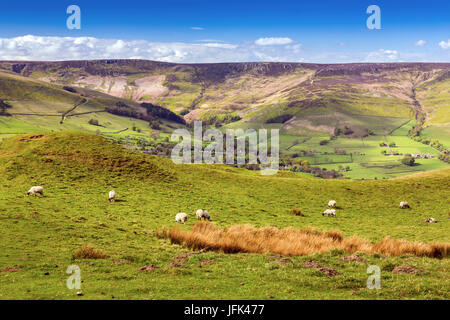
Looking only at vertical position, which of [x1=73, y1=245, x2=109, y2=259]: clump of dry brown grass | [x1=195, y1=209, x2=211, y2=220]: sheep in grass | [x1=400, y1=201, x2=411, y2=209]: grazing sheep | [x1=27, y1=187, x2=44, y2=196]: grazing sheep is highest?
[x1=27, y1=187, x2=44, y2=196]: grazing sheep

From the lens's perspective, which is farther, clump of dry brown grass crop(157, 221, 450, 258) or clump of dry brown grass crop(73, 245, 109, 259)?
clump of dry brown grass crop(157, 221, 450, 258)

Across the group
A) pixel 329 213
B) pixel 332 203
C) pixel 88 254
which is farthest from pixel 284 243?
pixel 332 203

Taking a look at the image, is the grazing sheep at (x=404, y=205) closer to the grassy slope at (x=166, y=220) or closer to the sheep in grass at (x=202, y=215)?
the grassy slope at (x=166, y=220)

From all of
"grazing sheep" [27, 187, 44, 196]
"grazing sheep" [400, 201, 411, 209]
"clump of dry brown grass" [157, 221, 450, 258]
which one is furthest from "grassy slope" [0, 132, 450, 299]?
"clump of dry brown grass" [157, 221, 450, 258]

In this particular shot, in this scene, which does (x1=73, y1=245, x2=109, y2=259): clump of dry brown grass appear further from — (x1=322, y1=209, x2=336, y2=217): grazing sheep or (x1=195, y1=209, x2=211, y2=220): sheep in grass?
(x1=322, y1=209, x2=336, y2=217): grazing sheep

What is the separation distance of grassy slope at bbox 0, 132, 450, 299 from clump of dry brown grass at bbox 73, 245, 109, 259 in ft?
2.12

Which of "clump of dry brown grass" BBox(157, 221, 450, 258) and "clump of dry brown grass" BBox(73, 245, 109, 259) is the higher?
"clump of dry brown grass" BBox(73, 245, 109, 259)

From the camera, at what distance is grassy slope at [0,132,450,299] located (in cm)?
1426

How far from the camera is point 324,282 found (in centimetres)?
1505

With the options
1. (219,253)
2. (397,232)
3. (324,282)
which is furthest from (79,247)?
(397,232)

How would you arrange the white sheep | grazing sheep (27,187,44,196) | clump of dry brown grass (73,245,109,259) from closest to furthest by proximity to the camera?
clump of dry brown grass (73,245,109,259), grazing sheep (27,187,44,196), the white sheep

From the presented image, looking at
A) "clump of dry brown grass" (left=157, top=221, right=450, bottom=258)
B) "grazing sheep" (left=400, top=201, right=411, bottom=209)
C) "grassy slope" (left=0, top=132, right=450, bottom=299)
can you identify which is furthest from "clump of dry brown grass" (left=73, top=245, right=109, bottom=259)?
"grazing sheep" (left=400, top=201, right=411, bottom=209)

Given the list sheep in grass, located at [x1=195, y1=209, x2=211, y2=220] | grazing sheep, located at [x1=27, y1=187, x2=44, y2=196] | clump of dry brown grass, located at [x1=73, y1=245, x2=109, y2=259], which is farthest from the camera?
grazing sheep, located at [x1=27, y1=187, x2=44, y2=196]
